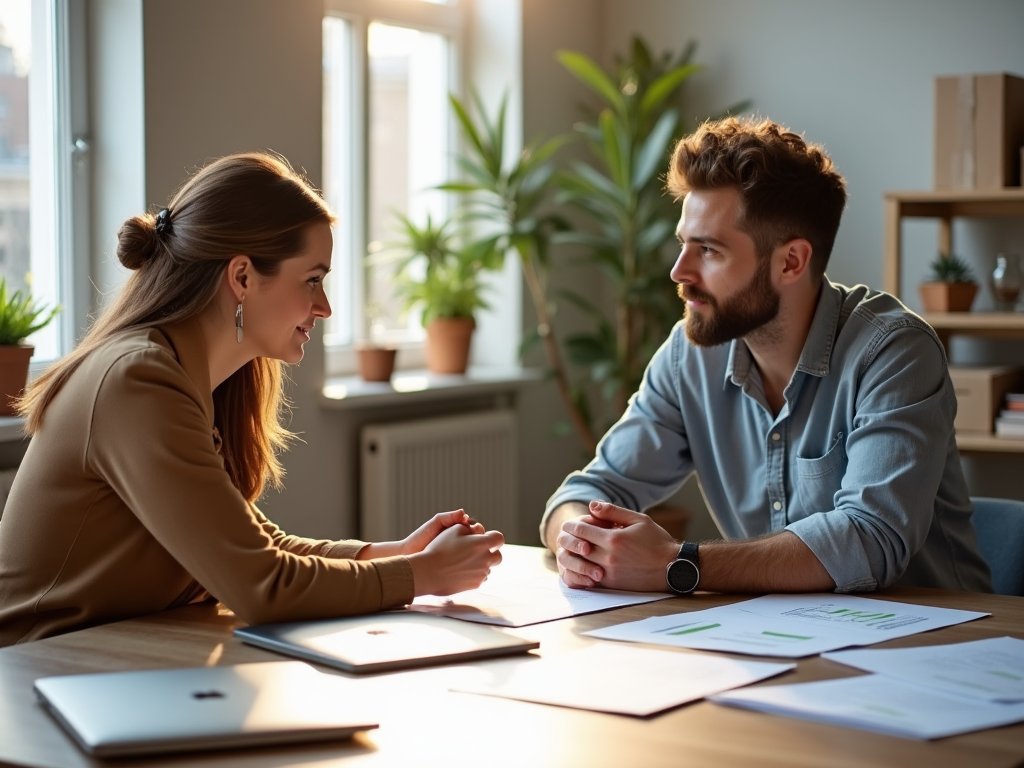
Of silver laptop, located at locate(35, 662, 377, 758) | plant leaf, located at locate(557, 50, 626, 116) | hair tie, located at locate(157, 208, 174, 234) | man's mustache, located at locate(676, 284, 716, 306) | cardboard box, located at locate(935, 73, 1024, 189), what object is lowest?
silver laptop, located at locate(35, 662, 377, 758)

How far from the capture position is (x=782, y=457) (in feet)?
6.87

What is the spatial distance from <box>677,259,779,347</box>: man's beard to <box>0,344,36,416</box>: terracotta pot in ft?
4.63

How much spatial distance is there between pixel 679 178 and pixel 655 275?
187 cm

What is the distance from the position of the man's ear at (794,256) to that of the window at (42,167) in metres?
1.70

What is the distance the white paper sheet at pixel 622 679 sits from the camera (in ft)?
3.97

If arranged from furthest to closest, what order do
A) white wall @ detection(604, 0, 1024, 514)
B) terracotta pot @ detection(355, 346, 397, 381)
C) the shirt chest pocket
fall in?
white wall @ detection(604, 0, 1024, 514), terracotta pot @ detection(355, 346, 397, 381), the shirt chest pocket

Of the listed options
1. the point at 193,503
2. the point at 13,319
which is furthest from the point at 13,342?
the point at 193,503

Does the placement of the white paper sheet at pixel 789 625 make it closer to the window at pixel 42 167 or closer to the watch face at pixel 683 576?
the watch face at pixel 683 576

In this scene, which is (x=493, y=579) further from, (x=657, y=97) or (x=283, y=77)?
(x=657, y=97)

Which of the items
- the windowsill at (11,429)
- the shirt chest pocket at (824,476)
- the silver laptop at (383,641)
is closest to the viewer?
the silver laptop at (383,641)

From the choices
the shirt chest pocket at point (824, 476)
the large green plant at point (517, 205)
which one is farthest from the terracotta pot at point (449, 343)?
the shirt chest pocket at point (824, 476)

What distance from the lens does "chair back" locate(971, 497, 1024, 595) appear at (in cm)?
204

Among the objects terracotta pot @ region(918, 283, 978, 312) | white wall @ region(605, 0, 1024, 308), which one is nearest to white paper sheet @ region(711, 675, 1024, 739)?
terracotta pot @ region(918, 283, 978, 312)

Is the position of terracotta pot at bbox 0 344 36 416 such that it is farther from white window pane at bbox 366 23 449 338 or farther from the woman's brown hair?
white window pane at bbox 366 23 449 338
